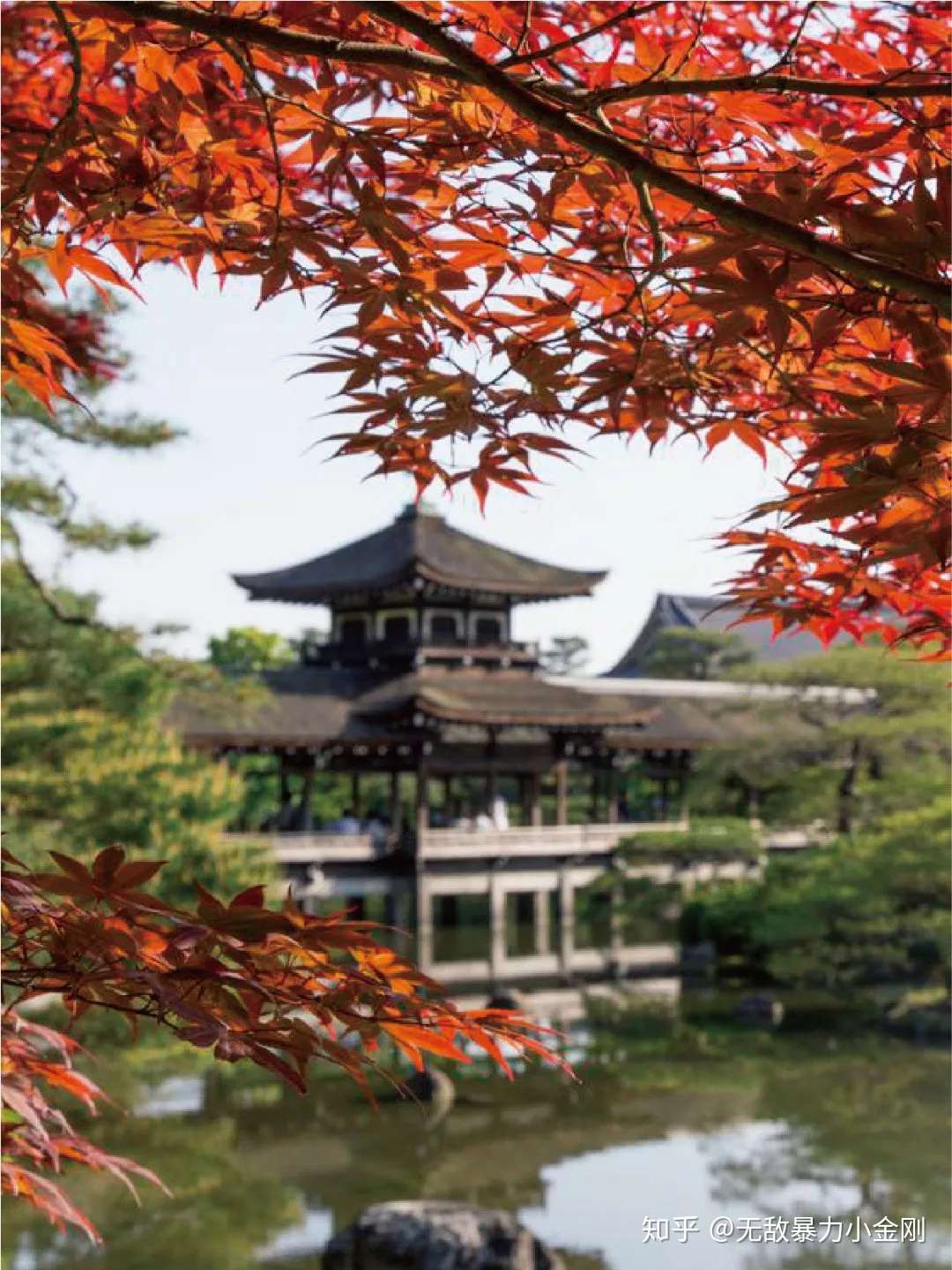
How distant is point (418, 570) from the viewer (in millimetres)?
19672

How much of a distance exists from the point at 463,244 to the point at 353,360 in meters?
0.19

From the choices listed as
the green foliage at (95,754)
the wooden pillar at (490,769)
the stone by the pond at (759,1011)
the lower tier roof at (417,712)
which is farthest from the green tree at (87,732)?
the wooden pillar at (490,769)

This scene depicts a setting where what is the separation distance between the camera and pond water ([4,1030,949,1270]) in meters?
6.76

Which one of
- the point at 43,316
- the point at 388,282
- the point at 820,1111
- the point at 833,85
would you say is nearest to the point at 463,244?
the point at 388,282

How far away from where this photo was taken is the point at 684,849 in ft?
57.7

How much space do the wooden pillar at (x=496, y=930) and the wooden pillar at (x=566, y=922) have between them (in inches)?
28.3

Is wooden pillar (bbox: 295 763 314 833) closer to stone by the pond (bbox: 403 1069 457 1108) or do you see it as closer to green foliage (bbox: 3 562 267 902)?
stone by the pond (bbox: 403 1069 457 1108)

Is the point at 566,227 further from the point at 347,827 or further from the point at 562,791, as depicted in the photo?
the point at 562,791

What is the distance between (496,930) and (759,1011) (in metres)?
4.65

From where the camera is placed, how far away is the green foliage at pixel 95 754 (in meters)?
8.89

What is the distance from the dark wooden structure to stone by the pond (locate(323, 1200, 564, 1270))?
11.3 metres

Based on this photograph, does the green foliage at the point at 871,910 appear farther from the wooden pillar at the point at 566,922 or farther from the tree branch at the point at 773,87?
the tree branch at the point at 773,87

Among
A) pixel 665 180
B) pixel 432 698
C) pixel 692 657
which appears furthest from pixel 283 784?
pixel 665 180

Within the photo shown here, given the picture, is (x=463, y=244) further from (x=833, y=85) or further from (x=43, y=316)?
(x=43, y=316)
